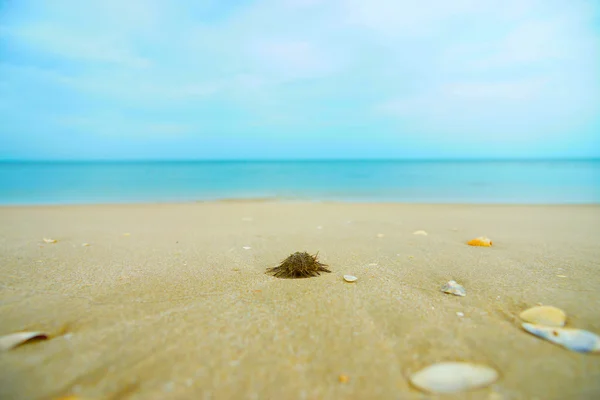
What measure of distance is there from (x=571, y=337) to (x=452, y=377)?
881mm

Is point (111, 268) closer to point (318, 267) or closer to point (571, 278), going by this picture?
point (318, 267)

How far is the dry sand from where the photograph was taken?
1.54 metres

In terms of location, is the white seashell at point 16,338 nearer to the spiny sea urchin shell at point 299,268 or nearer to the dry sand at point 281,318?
the dry sand at point 281,318

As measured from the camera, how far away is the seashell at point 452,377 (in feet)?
4.93

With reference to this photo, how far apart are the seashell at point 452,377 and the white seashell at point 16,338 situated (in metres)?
2.23

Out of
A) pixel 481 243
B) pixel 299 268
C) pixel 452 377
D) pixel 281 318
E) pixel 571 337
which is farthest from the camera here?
pixel 481 243

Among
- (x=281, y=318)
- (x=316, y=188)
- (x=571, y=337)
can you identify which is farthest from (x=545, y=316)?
(x=316, y=188)

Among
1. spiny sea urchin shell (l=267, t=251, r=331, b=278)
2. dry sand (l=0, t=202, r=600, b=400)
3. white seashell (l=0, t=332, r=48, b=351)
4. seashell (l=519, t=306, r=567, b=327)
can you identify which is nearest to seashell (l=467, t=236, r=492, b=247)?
dry sand (l=0, t=202, r=600, b=400)

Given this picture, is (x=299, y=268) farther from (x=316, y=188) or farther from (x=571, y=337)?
(x=316, y=188)

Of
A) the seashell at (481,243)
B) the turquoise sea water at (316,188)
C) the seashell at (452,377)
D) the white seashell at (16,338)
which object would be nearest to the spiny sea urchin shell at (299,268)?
the seashell at (452,377)

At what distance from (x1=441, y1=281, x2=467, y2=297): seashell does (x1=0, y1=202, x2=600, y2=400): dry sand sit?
0.20 ft

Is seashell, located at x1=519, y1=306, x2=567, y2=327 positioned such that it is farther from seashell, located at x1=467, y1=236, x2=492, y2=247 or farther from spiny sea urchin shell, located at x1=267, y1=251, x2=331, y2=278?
seashell, located at x1=467, y1=236, x2=492, y2=247

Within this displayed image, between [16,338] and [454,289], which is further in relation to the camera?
[454,289]

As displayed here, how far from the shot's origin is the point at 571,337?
5.93 feet
